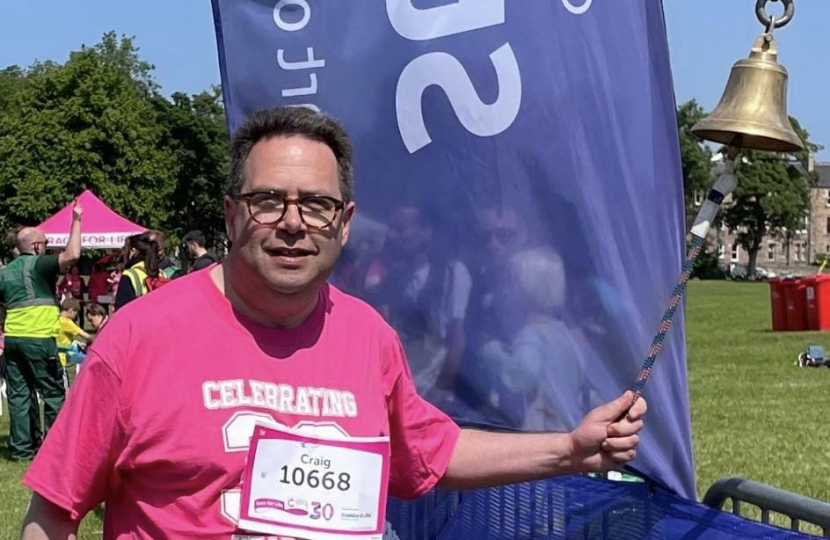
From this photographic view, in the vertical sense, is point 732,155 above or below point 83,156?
below

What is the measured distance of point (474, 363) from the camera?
361 centimetres

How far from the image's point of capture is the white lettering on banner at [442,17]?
345cm

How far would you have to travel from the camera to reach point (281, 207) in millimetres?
2492

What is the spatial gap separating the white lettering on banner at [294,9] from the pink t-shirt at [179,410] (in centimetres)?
124

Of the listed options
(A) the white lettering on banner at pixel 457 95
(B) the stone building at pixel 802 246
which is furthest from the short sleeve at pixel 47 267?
(B) the stone building at pixel 802 246

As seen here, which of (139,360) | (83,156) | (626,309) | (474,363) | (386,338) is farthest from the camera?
(83,156)

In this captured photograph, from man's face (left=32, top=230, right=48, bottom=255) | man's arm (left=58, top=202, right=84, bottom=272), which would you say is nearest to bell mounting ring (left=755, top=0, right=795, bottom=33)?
man's arm (left=58, top=202, right=84, bottom=272)

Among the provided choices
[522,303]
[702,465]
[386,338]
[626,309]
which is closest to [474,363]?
[522,303]

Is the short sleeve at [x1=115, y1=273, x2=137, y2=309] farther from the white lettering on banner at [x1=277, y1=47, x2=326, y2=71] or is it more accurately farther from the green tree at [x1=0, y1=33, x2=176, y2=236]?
the green tree at [x1=0, y1=33, x2=176, y2=236]

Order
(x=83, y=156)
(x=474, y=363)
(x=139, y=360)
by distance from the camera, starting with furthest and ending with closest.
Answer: (x=83, y=156) < (x=474, y=363) < (x=139, y=360)

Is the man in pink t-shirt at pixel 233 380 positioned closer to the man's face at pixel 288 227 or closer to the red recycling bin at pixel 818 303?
the man's face at pixel 288 227

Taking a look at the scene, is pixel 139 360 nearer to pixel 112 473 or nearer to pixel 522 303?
pixel 112 473

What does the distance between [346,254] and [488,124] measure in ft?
1.92

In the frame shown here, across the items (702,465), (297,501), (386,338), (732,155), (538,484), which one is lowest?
(702,465)
